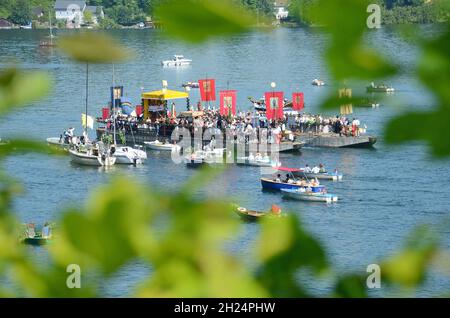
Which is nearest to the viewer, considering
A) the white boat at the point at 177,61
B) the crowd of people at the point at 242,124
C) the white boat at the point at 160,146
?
the white boat at the point at 160,146

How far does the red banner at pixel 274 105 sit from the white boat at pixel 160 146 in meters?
3.50

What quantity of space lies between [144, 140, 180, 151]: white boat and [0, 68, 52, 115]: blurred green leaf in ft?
83.3

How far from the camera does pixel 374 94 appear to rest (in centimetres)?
61

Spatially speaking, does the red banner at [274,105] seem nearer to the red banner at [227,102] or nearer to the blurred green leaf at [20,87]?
the red banner at [227,102]

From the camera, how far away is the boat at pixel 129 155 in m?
24.0

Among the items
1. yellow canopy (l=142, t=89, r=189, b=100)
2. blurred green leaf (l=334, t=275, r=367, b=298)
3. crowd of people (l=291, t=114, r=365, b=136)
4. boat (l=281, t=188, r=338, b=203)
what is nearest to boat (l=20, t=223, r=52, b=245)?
blurred green leaf (l=334, t=275, r=367, b=298)

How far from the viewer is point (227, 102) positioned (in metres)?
29.0

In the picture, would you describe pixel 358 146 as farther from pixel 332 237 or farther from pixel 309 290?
pixel 309 290

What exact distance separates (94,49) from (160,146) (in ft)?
85.7

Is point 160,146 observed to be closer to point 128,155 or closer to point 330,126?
point 128,155

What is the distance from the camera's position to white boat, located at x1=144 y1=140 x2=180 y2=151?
2619cm

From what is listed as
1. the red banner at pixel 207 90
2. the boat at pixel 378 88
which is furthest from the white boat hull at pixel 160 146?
the boat at pixel 378 88

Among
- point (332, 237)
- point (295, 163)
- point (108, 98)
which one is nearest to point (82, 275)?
point (332, 237)
